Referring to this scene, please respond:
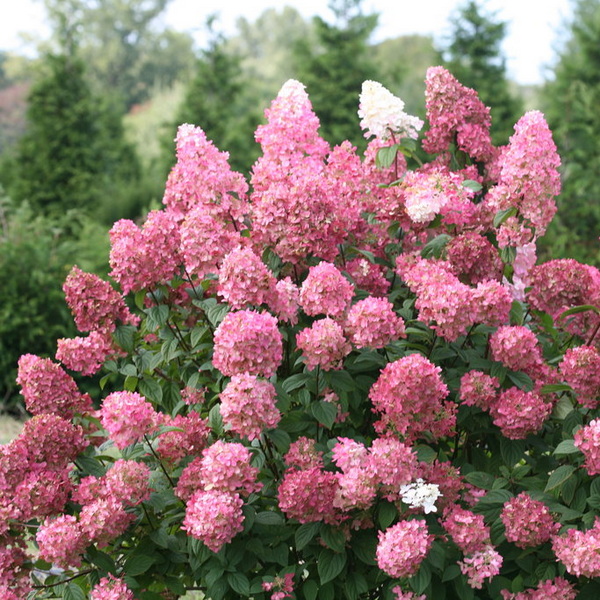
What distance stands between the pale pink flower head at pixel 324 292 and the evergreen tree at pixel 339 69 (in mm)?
11877

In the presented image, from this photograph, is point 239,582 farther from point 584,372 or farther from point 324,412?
point 584,372

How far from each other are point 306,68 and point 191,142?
1266 cm

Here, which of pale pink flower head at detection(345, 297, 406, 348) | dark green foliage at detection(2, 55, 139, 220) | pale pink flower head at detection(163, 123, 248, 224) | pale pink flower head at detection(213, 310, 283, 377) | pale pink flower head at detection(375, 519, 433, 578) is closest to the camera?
pale pink flower head at detection(375, 519, 433, 578)

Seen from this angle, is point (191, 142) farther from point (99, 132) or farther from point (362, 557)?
point (99, 132)

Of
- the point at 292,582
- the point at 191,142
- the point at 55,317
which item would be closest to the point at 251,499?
the point at 292,582

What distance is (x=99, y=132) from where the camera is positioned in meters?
14.6

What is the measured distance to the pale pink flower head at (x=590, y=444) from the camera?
2303mm

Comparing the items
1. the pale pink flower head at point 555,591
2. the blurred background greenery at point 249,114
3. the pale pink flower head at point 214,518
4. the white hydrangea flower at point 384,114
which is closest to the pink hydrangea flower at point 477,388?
the pale pink flower head at point 555,591

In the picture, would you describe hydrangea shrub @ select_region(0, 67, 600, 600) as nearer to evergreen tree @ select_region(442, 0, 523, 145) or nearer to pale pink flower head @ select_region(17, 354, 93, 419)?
pale pink flower head @ select_region(17, 354, 93, 419)

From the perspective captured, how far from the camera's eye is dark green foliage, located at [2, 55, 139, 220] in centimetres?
1395

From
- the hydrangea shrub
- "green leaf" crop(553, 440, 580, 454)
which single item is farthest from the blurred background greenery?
"green leaf" crop(553, 440, 580, 454)

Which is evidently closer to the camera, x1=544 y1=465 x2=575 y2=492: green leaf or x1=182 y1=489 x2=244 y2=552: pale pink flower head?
x1=182 y1=489 x2=244 y2=552: pale pink flower head

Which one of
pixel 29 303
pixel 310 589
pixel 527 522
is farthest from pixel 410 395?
pixel 29 303

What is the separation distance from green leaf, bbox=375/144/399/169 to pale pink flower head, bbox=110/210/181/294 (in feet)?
2.81
